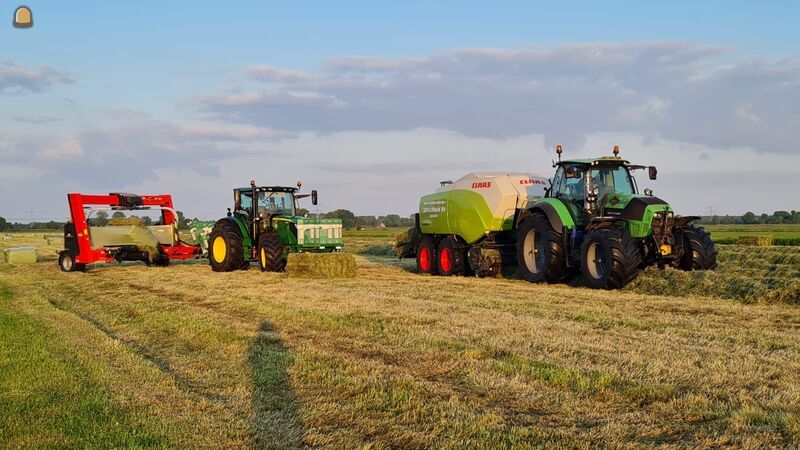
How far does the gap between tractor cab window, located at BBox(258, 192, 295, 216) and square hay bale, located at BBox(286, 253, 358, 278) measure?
8.73ft

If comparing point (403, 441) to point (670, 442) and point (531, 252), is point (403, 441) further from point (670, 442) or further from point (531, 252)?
point (531, 252)

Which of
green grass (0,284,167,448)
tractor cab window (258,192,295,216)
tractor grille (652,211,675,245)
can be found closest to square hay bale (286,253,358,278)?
tractor cab window (258,192,295,216)

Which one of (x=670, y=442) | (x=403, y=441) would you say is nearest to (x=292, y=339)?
(x=403, y=441)

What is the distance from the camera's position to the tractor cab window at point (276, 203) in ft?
62.4

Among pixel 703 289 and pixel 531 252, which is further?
pixel 531 252

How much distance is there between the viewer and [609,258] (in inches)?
505

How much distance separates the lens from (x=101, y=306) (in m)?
12.0

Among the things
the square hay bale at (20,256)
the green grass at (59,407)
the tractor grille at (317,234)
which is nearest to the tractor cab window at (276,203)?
the tractor grille at (317,234)

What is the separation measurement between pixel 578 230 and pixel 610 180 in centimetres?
121

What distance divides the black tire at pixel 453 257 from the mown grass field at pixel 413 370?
198 inches

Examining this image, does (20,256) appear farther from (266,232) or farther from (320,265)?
(320,265)

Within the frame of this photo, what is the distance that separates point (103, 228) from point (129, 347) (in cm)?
1328

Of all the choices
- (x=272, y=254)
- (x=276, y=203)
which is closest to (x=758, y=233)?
(x=276, y=203)

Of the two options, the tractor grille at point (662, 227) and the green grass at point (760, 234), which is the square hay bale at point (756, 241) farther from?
the tractor grille at point (662, 227)
